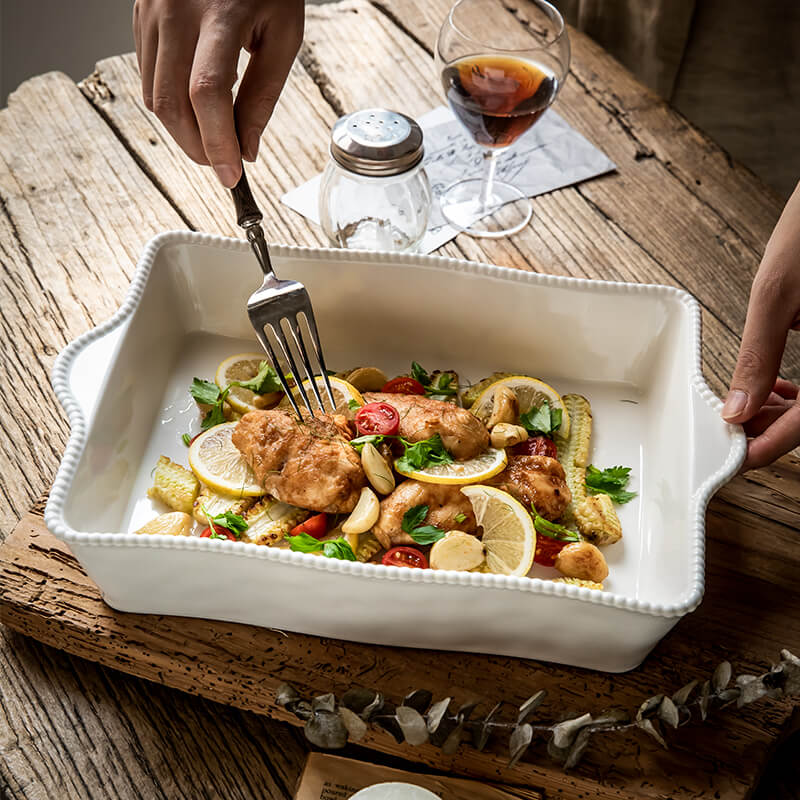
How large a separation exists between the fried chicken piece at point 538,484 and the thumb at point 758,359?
283mm

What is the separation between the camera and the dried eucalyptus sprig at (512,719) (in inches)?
49.6

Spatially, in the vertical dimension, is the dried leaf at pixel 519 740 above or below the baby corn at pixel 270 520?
below

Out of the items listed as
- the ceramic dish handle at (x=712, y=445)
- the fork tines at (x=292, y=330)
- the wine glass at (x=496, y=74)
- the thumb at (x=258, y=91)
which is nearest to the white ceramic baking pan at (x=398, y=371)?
the ceramic dish handle at (x=712, y=445)

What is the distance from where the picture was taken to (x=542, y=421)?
5.30 feet

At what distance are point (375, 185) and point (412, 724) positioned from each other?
106cm

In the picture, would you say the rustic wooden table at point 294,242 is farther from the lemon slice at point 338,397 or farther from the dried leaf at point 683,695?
the lemon slice at point 338,397

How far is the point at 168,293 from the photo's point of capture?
173 cm

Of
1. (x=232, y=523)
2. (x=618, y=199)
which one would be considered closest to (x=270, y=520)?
(x=232, y=523)

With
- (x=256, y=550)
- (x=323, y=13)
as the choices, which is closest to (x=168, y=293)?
(x=256, y=550)

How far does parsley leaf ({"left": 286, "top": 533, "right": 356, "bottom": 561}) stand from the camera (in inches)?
54.8

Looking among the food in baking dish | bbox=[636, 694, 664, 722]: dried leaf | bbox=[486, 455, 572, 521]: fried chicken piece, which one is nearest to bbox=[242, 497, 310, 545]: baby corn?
the food in baking dish

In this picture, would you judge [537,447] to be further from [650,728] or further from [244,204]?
[244,204]

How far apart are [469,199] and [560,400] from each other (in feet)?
2.35

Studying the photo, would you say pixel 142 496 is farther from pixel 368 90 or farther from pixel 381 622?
pixel 368 90
